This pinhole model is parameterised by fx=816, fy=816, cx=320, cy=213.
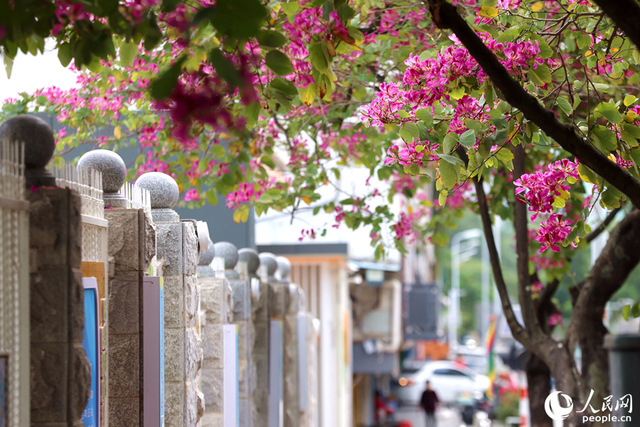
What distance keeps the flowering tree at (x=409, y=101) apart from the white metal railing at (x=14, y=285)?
1.50ft

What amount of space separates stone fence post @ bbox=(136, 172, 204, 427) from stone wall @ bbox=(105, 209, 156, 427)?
56 centimetres

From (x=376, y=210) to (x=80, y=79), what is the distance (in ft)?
9.09

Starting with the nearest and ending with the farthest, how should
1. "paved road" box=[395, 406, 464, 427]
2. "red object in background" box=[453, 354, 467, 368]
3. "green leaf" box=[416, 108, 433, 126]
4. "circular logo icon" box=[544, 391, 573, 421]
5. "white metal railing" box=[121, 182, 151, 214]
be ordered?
1. "green leaf" box=[416, 108, 433, 126]
2. "white metal railing" box=[121, 182, 151, 214]
3. "circular logo icon" box=[544, 391, 573, 421]
4. "paved road" box=[395, 406, 464, 427]
5. "red object in background" box=[453, 354, 467, 368]

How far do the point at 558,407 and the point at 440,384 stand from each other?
27.1m

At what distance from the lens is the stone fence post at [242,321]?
7.09m

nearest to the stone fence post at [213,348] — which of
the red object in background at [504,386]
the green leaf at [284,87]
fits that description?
the green leaf at [284,87]

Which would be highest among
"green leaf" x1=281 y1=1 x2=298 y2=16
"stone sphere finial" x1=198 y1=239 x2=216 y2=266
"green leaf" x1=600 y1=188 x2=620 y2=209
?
"green leaf" x1=281 y1=1 x2=298 y2=16

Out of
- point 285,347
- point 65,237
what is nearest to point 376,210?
point 285,347

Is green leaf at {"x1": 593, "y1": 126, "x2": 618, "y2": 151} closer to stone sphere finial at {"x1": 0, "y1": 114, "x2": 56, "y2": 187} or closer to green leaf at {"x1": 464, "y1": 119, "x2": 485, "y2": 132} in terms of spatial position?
green leaf at {"x1": 464, "y1": 119, "x2": 485, "y2": 132}

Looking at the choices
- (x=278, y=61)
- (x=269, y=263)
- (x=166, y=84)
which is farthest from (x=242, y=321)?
(x=166, y=84)

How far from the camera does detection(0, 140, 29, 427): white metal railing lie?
288 centimetres

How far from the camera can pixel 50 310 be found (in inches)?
121
